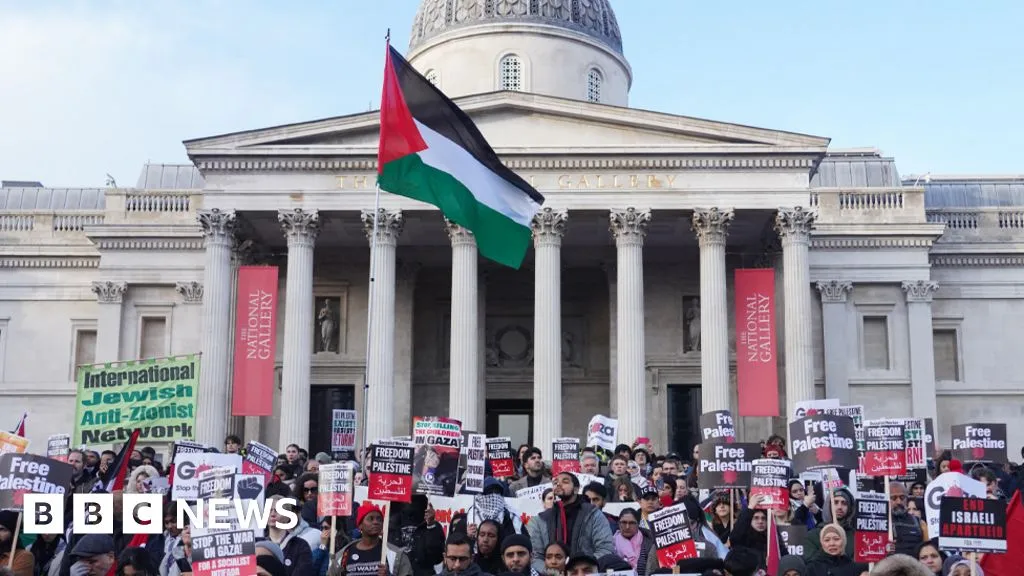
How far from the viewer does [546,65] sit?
46.3 metres

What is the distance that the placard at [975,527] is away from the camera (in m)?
12.8

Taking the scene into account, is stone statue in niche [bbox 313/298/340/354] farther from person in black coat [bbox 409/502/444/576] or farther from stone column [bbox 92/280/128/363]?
person in black coat [bbox 409/502/444/576]

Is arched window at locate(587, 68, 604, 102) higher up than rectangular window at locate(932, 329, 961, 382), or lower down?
higher up

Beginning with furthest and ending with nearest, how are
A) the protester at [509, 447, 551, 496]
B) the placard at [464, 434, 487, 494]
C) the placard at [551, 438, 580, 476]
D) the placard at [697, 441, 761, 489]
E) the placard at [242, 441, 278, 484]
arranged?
the placard at [551, 438, 580, 476], the protester at [509, 447, 551, 496], the placard at [242, 441, 278, 484], the placard at [464, 434, 487, 494], the placard at [697, 441, 761, 489]

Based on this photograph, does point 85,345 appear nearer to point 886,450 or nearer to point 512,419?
point 512,419

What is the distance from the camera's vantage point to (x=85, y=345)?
46.3m

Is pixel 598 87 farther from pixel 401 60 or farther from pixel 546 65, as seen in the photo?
pixel 401 60

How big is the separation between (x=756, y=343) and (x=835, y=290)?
6561 millimetres

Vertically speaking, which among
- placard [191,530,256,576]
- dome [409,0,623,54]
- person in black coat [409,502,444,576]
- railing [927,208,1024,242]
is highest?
dome [409,0,623,54]

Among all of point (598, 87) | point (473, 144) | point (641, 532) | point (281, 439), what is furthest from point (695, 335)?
point (641, 532)

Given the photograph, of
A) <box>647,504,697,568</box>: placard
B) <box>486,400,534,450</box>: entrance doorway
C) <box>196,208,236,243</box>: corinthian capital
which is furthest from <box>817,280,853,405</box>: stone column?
<box>647,504,697,568</box>: placard

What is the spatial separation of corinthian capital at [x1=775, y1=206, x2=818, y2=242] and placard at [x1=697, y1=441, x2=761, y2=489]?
2036 centimetres

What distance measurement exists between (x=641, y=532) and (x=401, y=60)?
8791 mm

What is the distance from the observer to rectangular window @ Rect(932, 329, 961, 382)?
44.3m
